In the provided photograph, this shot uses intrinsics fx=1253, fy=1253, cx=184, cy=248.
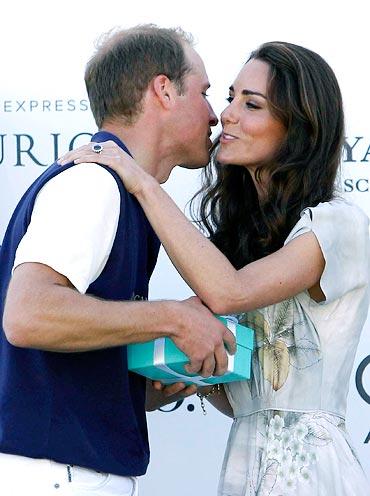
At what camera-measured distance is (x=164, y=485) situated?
124 inches

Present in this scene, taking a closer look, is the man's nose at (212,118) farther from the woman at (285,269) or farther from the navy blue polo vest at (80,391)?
the navy blue polo vest at (80,391)

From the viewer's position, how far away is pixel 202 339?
218cm

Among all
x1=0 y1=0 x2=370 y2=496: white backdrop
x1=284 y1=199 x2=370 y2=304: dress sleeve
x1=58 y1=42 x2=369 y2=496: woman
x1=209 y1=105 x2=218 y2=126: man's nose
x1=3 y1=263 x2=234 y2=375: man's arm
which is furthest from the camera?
x1=0 y1=0 x2=370 y2=496: white backdrop

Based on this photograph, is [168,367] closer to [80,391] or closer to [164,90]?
[80,391]

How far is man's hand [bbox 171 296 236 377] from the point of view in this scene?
2.16 meters

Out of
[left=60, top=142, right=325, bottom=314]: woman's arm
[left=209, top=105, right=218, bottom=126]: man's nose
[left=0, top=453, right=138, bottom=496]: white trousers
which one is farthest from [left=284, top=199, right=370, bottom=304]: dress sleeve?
[left=0, top=453, right=138, bottom=496]: white trousers

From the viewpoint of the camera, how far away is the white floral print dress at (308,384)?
235 cm

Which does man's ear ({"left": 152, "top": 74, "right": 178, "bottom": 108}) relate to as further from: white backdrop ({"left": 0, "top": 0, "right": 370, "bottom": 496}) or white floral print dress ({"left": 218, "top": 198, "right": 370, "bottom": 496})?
white backdrop ({"left": 0, "top": 0, "right": 370, "bottom": 496})

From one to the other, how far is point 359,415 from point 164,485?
20.5 inches

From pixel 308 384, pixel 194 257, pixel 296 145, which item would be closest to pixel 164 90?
pixel 296 145

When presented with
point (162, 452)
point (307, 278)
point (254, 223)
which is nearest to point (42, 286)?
point (307, 278)

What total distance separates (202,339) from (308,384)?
1.02ft

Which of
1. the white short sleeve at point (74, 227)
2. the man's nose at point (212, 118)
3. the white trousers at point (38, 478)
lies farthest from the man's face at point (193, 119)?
the white trousers at point (38, 478)

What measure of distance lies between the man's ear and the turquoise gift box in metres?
0.48
